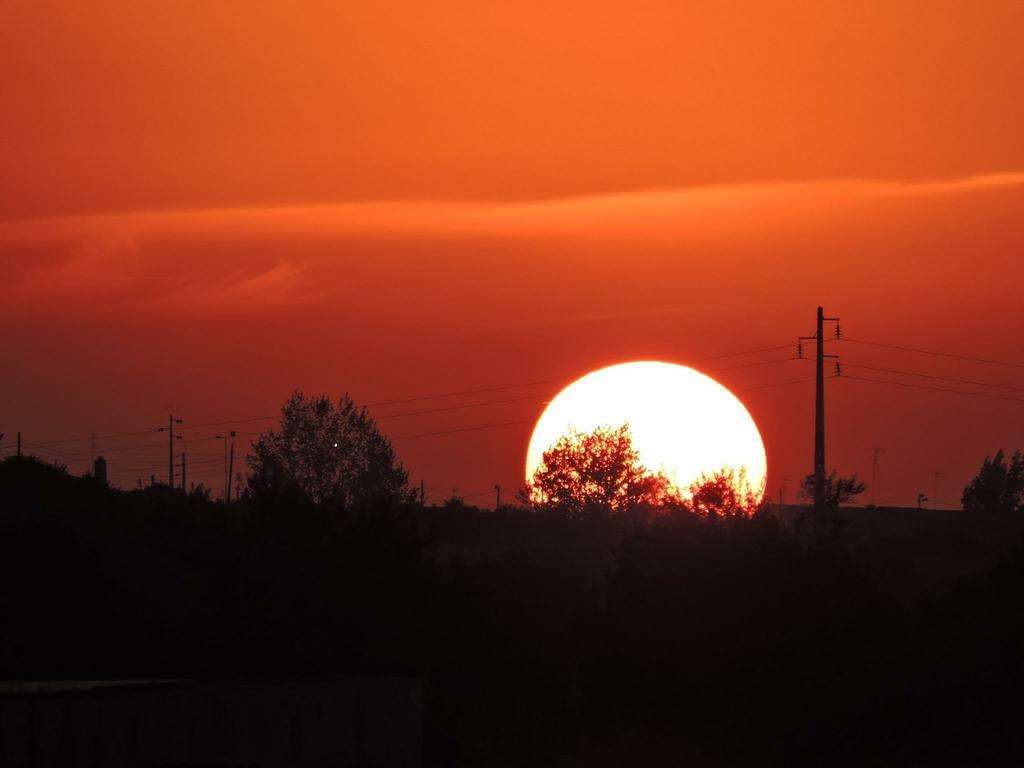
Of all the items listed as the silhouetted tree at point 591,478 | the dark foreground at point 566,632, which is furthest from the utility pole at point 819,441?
the silhouetted tree at point 591,478

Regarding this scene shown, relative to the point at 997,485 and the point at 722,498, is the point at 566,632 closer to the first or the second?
the point at 722,498

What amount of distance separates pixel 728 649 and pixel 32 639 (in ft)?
64.8

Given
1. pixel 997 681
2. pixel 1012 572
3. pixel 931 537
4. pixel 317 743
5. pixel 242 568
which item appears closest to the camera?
pixel 317 743

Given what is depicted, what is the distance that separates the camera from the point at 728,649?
37.0m

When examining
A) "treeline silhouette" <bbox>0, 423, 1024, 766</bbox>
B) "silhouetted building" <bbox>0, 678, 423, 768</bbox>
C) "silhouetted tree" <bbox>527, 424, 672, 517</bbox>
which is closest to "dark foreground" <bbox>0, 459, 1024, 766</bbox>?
"treeline silhouette" <bbox>0, 423, 1024, 766</bbox>

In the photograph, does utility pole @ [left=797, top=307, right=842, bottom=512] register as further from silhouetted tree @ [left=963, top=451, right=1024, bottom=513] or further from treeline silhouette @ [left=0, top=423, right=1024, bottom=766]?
silhouetted tree @ [left=963, top=451, right=1024, bottom=513]

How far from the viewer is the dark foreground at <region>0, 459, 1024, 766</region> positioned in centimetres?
3534

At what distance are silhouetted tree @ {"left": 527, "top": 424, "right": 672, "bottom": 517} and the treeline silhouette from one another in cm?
4780

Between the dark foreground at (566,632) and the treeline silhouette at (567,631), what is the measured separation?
64 mm

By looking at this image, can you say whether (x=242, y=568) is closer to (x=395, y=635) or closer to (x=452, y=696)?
(x=395, y=635)

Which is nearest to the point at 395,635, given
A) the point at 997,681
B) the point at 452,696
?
the point at 452,696

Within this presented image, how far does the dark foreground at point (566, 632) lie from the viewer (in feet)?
116

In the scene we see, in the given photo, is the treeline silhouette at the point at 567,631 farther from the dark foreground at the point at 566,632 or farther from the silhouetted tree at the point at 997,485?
the silhouetted tree at the point at 997,485

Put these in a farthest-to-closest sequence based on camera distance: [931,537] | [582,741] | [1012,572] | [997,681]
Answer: [931,537] → [1012,572] → [582,741] → [997,681]
